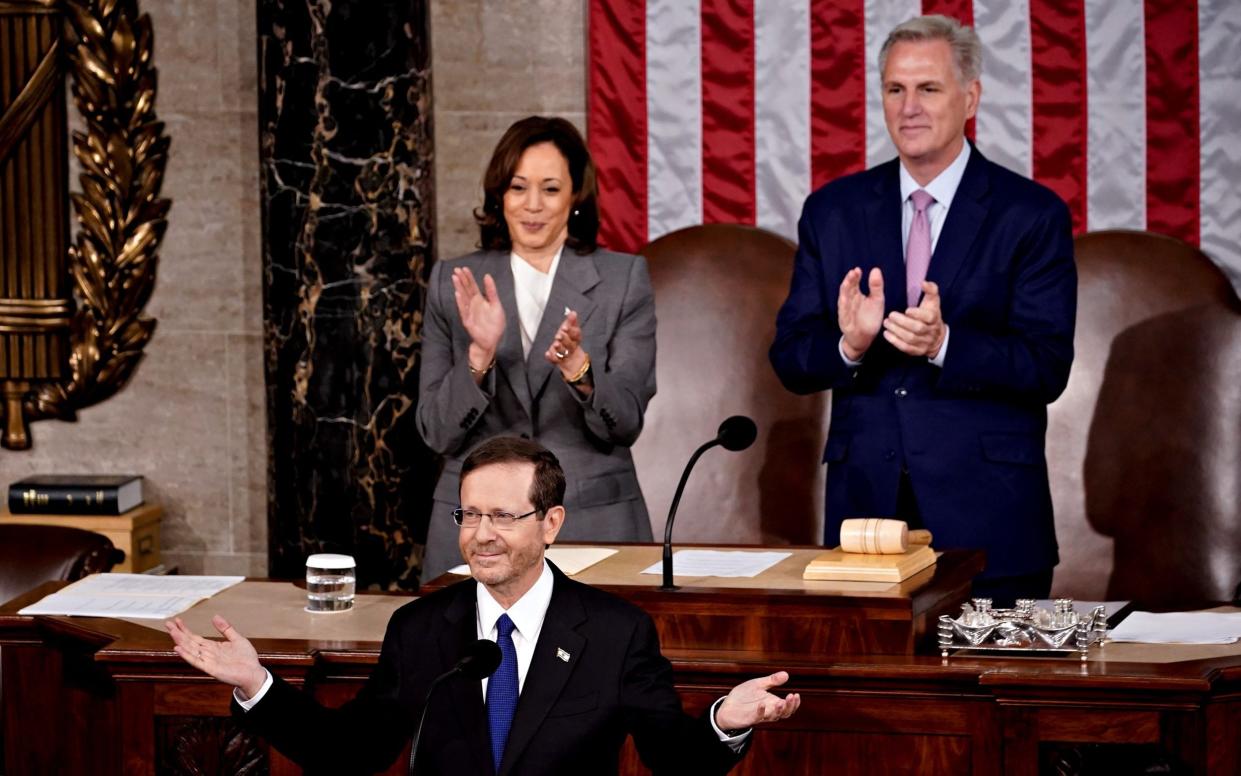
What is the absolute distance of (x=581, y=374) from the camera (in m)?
4.02

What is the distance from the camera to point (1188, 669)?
307cm

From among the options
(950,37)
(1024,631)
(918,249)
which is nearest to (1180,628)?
(1024,631)

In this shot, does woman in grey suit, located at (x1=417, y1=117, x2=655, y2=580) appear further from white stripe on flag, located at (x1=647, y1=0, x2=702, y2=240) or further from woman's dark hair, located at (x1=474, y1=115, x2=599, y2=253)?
white stripe on flag, located at (x1=647, y1=0, x2=702, y2=240)

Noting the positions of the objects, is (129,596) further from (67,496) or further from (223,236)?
(223,236)

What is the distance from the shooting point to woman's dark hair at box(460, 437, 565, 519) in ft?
9.32

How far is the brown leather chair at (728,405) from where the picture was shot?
5934 millimetres

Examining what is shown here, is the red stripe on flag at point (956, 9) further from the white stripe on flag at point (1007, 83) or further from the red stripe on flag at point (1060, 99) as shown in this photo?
the red stripe on flag at point (1060, 99)

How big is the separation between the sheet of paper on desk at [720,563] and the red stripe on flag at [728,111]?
8.28 ft

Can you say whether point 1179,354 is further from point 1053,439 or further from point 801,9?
point 801,9

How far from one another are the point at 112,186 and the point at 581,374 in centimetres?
322

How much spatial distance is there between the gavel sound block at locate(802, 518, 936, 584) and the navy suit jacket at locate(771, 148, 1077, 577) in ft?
2.04

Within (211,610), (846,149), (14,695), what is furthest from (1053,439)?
(14,695)

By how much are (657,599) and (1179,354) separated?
9.72ft

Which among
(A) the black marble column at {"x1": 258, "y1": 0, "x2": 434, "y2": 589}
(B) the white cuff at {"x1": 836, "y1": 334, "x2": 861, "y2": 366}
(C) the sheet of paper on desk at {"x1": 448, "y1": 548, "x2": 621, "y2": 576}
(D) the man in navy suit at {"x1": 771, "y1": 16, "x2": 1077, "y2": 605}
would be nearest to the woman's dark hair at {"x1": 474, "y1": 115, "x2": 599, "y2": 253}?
(D) the man in navy suit at {"x1": 771, "y1": 16, "x2": 1077, "y2": 605}
